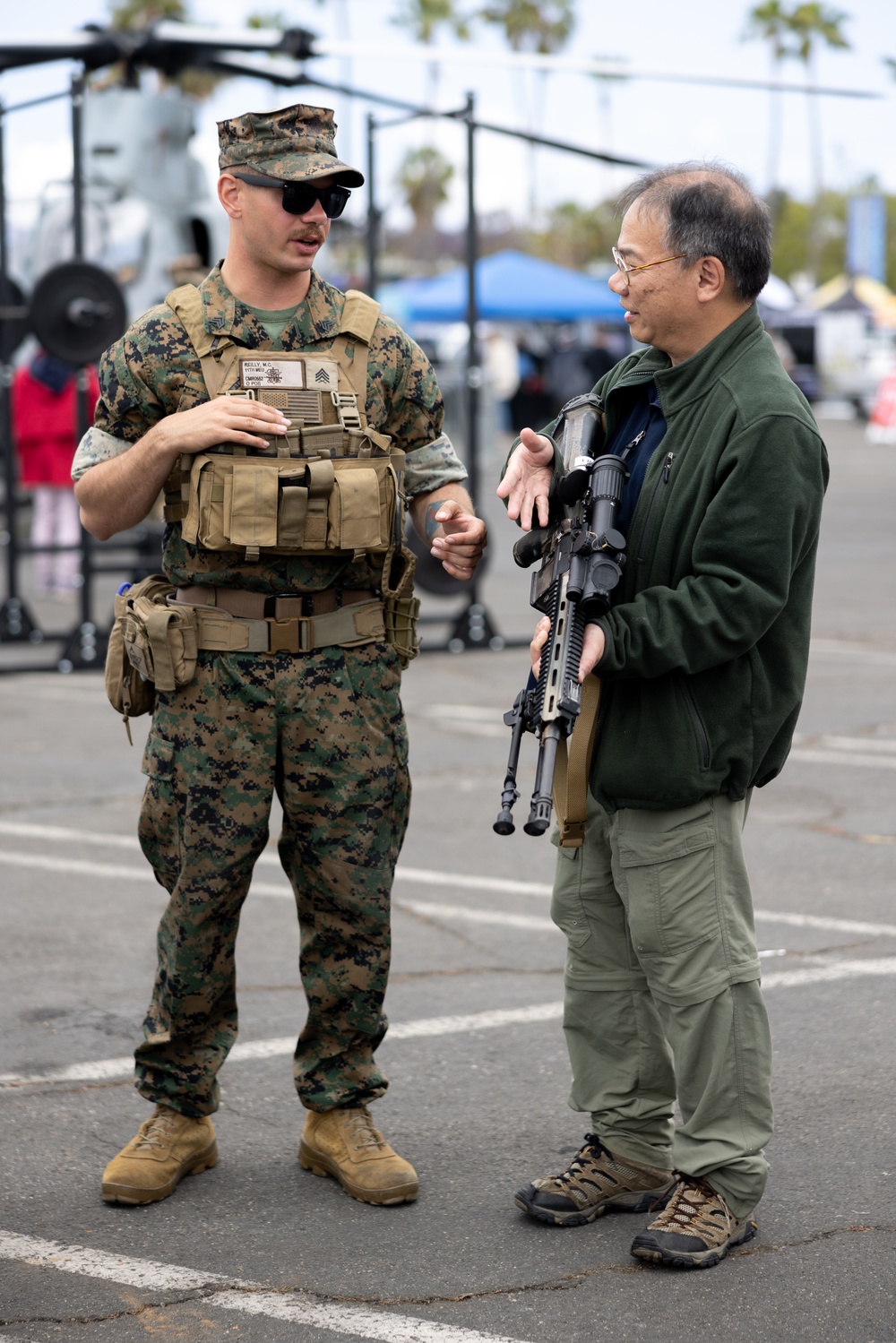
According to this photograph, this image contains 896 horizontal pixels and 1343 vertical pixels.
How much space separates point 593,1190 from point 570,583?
128cm

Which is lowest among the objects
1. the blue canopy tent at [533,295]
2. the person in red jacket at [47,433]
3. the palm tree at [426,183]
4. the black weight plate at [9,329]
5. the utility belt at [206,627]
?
the utility belt at [206,627]

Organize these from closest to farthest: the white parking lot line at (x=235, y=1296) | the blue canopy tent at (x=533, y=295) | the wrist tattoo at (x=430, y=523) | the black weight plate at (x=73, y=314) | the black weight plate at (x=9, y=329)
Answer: the white parking lot line at (x=235, y=1296)
the wrist tattoo at (x=430, y=523)
the black weight plate at (x=73, y=314)
the black weight plate at (x=9, y=329)
the blue canopy tent at (x=533, y=295)

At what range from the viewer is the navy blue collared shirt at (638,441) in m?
3.36

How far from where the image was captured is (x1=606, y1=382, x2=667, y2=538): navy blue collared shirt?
3.36m

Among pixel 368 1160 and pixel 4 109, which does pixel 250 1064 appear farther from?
pixel 4 109

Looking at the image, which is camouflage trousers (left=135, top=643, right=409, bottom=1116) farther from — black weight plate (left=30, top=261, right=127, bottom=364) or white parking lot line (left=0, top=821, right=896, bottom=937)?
black weight plate (left=30, top=261, right=127, bottom=364)

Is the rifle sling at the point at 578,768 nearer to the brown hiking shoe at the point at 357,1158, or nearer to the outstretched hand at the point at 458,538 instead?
the outstretched hand at the point at 458,538

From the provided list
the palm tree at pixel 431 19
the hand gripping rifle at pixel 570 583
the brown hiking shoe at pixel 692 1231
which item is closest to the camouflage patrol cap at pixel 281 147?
the hand gripping rifle at pixel 570 583

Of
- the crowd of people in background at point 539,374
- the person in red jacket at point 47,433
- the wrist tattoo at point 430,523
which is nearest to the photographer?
the wrist tattoo at point 430,523

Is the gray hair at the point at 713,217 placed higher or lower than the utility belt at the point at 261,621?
higher

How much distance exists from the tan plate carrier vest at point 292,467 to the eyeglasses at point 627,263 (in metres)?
0.57

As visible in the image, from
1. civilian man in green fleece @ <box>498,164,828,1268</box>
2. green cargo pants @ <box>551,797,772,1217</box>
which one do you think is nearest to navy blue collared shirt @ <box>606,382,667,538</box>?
civilian man in green fleece @ <box>498,164,828,1268</box>

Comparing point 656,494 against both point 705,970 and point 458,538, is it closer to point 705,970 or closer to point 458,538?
point 458,538

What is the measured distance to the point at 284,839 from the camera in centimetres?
368
